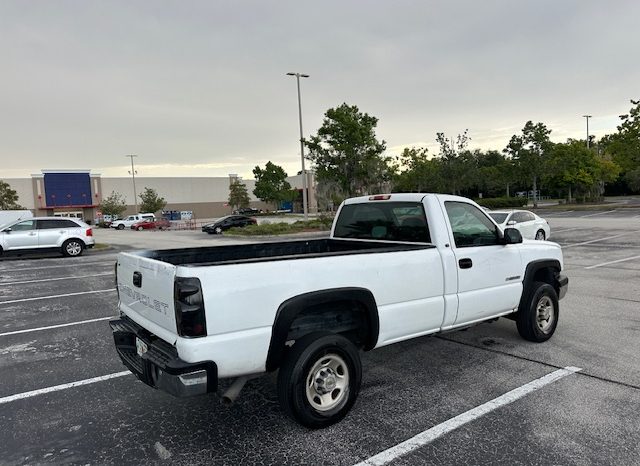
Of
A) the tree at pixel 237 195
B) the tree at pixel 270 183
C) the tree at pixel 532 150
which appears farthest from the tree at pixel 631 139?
the tree at pixel 237 195

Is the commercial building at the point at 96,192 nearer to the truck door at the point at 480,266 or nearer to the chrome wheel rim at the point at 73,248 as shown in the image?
the chrome wheel rim at the point at 73,248

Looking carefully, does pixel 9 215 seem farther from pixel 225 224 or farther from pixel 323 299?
pixel 323 299

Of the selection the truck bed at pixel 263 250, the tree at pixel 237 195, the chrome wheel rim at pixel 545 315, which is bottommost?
the chrome wheel rim at pixel 545 315

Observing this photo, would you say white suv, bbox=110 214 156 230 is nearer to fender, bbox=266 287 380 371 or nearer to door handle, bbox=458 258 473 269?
door handle, bbox=458 258 473 269

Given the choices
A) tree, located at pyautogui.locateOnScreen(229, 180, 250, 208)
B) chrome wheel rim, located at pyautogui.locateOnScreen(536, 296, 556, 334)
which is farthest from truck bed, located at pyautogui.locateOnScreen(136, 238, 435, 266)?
tree, located at pyautogui.locateOnScreen(229, 180, 250, 208)

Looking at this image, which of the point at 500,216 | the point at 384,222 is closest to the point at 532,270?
the point at 384,222

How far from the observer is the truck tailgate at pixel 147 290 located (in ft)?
10.4

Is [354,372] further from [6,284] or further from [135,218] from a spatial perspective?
[135,218]

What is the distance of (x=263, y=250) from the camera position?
512 cm

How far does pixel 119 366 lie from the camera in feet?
16.7

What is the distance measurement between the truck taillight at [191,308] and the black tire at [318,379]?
741 mm

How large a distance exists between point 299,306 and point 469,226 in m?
2.28

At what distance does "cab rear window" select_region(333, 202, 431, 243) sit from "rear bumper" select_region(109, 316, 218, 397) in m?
2.49

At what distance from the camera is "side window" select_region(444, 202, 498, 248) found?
461 centimetres
